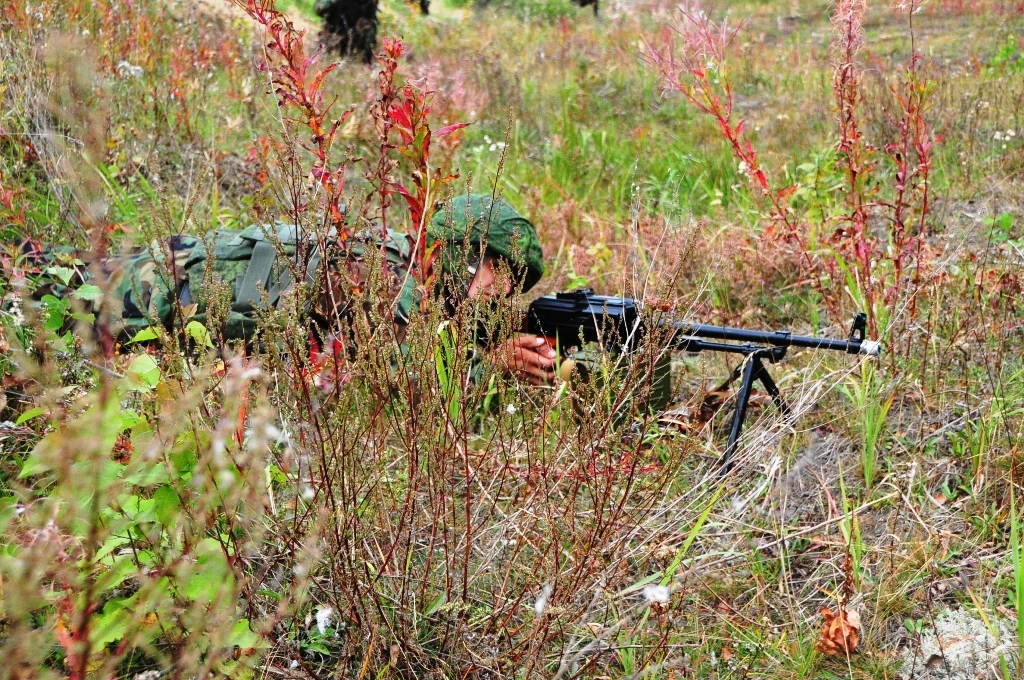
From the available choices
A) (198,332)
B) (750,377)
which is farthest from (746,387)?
(198,332)

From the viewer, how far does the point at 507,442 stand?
2408mm

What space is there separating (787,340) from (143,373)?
5.81 feet

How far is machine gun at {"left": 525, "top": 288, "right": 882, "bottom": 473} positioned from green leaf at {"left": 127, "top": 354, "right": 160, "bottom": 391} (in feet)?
3.38

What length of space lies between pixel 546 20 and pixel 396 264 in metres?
12.7

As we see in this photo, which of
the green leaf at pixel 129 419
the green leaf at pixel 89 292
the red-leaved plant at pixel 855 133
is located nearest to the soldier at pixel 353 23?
the red-leaved plant at pixel 855 133

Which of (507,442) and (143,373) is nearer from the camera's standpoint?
(143,373)

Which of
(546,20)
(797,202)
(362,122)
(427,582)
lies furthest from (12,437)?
(546,20)

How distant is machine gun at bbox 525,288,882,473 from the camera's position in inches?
96.0

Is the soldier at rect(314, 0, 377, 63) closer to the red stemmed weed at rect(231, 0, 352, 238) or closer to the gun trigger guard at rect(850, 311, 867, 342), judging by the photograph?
the red stemmed weed at rect(231, 0, 352, 238)

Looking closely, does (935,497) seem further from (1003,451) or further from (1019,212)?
(1019,212)

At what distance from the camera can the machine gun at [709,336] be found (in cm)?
244

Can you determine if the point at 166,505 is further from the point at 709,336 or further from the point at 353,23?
the point at 353,23

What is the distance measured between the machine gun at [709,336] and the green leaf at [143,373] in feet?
3.38

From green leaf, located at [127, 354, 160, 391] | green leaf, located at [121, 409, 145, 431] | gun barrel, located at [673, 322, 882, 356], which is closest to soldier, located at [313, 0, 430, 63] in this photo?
gun barrel, located at [673, 322, 882, 356]
